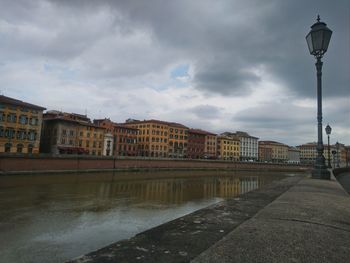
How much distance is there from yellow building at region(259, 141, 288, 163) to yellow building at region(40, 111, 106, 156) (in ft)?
365

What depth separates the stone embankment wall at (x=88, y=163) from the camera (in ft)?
143

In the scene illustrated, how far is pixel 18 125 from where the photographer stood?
59.0 m

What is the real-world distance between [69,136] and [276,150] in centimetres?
13227

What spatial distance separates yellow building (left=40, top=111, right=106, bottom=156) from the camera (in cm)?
6962

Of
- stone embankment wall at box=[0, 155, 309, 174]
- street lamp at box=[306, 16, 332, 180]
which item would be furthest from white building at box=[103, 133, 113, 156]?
street lamp at box=[306, 16, 332, 180]

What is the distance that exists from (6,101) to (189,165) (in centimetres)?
4927

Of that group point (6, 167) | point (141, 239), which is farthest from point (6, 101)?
point (141, 239)

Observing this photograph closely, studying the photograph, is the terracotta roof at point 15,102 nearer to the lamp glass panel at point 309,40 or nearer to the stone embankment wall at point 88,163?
the stone embankment wall at point 88,163

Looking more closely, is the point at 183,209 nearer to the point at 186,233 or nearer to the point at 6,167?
the point at 186,233

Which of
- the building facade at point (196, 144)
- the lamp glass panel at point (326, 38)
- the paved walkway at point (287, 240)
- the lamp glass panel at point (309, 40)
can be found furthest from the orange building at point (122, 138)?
the paved walkway at point (287, 240)

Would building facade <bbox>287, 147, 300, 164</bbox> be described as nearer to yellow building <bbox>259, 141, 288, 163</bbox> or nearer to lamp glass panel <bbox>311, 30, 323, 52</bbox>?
yellow building <bbox>259, 141, 288, 163</bbox>

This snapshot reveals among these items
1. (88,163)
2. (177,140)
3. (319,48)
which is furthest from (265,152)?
(319,48)

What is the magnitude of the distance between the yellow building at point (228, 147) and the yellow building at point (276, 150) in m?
34.7

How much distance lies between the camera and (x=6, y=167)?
4225 centimetres
